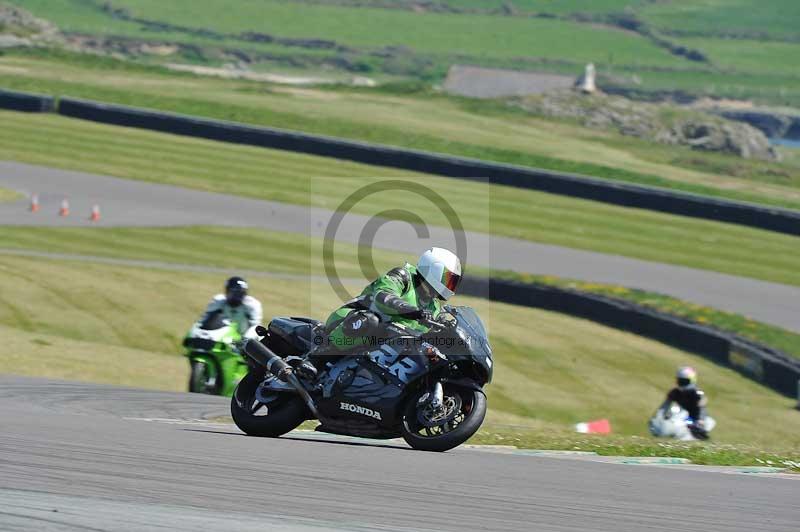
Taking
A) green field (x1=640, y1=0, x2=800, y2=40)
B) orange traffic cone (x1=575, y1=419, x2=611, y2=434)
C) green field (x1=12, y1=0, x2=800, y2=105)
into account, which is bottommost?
orange traffic cone (x1=575, y1=419, x2=611, y2=434)

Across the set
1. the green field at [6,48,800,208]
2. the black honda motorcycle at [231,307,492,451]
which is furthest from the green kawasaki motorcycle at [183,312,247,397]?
the green field at [6,48,800,208]

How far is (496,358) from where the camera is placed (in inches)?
844

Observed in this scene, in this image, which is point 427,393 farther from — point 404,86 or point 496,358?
point 404,86

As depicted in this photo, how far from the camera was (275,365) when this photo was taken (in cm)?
1004

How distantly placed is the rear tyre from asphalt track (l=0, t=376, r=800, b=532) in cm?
30

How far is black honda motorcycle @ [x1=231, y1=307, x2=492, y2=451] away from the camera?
9.50 m

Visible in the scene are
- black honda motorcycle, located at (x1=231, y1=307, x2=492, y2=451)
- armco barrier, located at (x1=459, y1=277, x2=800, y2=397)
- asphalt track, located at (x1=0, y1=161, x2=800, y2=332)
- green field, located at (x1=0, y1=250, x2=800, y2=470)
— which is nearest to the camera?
black honda motorcycle, located at (x1=231, y1=307, x2=492, y2=451)

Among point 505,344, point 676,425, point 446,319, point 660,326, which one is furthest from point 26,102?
point 446,319

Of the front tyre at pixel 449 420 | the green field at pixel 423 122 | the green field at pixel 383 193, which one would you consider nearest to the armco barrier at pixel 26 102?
the green field at pixel 383 193

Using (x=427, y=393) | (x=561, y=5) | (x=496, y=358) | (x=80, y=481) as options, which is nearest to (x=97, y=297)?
(x=496, y=358)

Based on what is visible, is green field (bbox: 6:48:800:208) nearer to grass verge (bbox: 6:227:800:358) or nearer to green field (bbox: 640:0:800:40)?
grass verge (bbox: 6:227:800:358)

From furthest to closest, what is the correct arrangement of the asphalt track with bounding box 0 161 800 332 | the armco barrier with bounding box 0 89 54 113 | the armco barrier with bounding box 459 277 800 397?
the armco barrier with bounding box 0 89 54 113
the asphalt track with bounding box 0 161 800 332
the armco barrier with bounding box 459 277 800 397

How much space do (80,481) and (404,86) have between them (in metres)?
59.2

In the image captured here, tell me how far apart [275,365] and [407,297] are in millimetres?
1215
